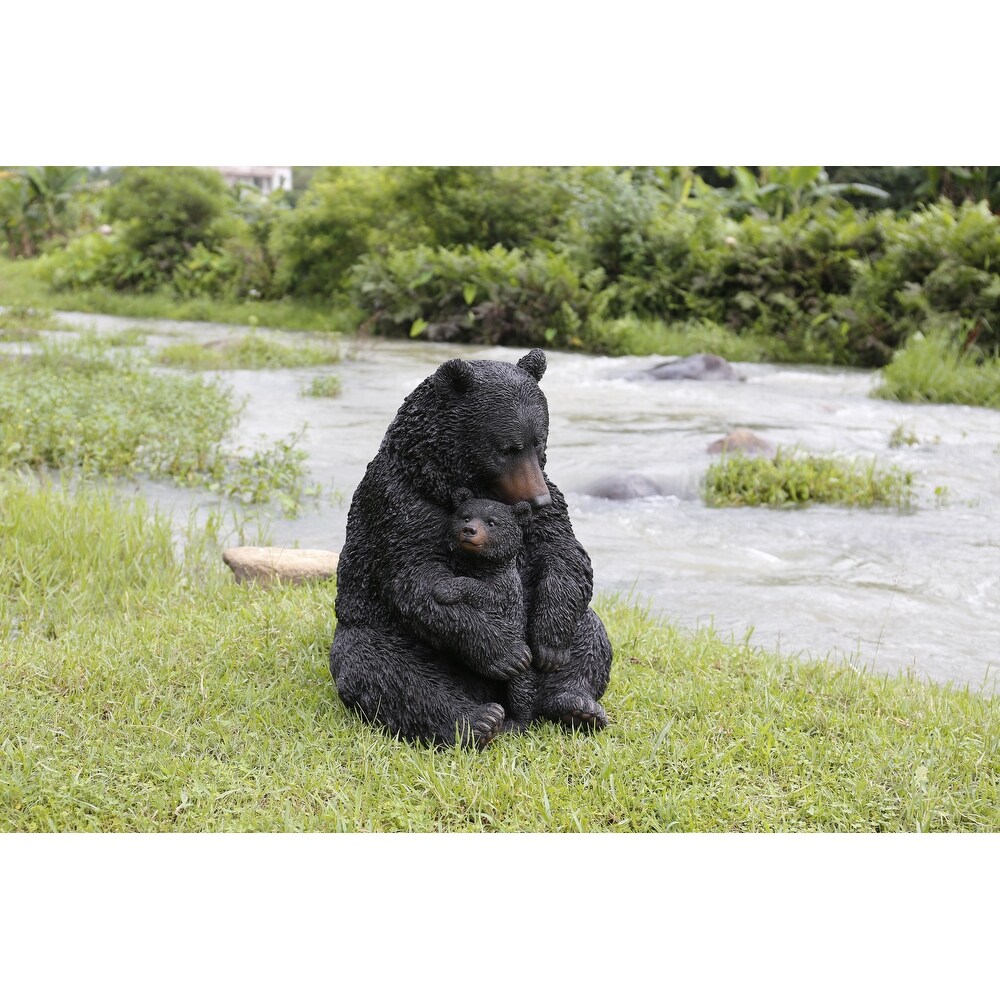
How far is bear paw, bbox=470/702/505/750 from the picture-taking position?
12.2 ft

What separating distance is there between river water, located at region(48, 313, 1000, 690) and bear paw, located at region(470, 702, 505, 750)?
192 centimetres

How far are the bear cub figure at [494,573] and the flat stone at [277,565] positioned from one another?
1983mm

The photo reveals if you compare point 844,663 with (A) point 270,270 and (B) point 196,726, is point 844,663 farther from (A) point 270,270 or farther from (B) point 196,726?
(A) point 270,270

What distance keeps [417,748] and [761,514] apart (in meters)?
5.19

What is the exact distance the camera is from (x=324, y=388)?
12.1 meters

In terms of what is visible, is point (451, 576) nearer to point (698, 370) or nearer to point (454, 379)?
point (454, 379)

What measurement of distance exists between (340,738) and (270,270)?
654 inches

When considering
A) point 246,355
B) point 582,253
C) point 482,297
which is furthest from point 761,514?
point 582,253

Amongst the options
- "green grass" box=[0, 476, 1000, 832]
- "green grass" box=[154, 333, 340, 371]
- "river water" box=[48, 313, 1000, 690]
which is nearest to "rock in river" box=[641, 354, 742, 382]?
"river water" box=[48, 313, 1000, 690]

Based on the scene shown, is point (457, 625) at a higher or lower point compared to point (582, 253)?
lower

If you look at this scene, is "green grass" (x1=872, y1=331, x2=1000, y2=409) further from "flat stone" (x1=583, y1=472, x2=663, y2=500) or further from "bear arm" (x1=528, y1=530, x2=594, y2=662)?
"bear arm" (x1=528, y1=530, x2=594, y2=662)

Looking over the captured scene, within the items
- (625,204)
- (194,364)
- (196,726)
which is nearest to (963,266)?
(625,204)

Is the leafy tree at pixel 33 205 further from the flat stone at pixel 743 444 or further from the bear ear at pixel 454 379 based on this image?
the bear ear at pixel 454 379

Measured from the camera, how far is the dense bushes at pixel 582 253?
15195 millimetres
